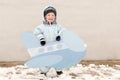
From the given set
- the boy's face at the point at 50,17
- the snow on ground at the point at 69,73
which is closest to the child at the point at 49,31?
the boy's face at the point at 50,17

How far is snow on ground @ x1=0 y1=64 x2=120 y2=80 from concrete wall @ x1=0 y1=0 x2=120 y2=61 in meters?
0.56

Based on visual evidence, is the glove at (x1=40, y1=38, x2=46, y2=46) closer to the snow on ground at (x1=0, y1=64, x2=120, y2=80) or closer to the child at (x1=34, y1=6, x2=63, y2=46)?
the child at (x1=34, y1=6, x2=63, y2=46)

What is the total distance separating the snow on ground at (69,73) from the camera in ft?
16.0

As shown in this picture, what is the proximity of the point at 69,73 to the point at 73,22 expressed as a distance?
1197mm

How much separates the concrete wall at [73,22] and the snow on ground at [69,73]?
1.82 ft

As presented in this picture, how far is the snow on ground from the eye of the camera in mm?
4863

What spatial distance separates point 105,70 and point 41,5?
1.43 meters

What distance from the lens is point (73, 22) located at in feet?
20.0

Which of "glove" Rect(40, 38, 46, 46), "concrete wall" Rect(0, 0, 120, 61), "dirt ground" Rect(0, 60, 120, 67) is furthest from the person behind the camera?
"concrete wall" Rect(0, 0, 120, 61)

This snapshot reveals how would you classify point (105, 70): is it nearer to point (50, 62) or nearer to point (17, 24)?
point (50, 62)

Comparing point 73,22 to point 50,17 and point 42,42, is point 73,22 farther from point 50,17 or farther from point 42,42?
point 42,42

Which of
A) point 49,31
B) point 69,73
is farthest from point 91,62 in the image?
point 49,31

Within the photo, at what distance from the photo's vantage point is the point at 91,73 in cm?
520

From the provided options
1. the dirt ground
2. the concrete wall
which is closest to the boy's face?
the concrete wall
